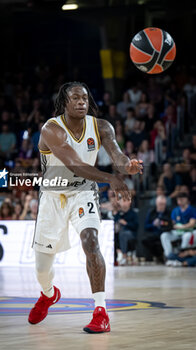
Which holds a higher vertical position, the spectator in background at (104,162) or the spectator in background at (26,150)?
the spectator in background at (26,150)

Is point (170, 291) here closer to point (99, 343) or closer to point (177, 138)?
point (99, 343)

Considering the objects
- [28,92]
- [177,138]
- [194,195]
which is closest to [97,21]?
[28,92]

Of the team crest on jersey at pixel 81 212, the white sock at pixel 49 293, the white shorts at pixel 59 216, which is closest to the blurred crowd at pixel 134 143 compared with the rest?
the white sock at pixel 49 293

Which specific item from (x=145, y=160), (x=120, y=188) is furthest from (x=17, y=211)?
(x=120, y=188)

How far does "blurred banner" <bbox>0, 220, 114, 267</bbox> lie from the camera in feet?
46.3

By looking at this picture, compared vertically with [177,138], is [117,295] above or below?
below

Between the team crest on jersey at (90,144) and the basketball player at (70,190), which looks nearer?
the basketball player at (70,190)

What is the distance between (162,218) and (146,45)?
6150mm

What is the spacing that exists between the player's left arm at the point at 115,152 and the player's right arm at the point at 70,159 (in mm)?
206

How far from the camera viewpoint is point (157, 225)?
14875mm

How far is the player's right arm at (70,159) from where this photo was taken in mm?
5266

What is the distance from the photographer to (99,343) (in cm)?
482

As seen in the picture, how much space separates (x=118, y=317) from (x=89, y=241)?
1.07m

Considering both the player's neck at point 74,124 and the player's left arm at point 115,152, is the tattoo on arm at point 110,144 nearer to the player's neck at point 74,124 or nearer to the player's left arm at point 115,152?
Result: the player's left arm at point 115,152
